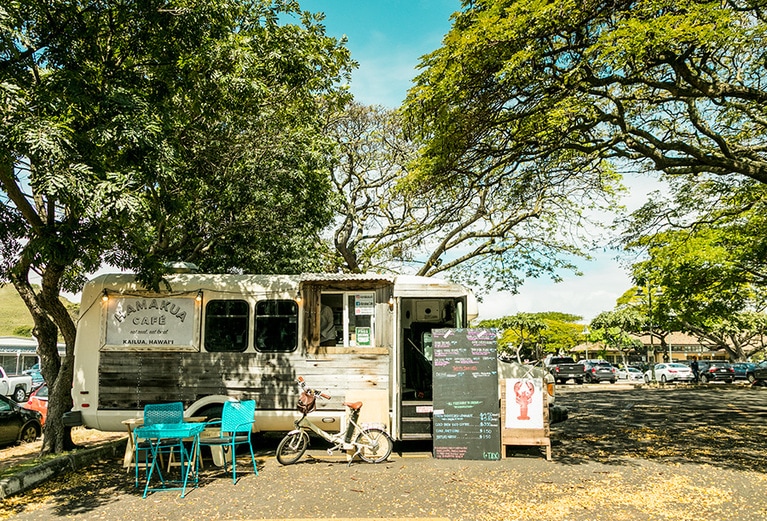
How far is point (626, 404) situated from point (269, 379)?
13844mm

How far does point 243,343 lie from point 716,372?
3586 cm

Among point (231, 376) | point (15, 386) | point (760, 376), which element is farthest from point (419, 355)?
point (760, 376)

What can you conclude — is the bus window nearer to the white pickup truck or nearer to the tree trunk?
the tree trunk

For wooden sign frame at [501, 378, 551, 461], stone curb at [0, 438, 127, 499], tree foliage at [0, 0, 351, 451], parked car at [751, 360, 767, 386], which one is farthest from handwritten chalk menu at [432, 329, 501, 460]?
parked car at [751, 360, 767, 386]

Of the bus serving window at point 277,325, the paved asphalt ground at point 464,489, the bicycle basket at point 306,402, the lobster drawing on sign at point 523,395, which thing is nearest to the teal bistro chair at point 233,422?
the paved asphalt ground at point 464,489

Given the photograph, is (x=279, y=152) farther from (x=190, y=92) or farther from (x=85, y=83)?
(x=85, y=83)

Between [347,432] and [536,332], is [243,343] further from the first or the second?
[536,332]

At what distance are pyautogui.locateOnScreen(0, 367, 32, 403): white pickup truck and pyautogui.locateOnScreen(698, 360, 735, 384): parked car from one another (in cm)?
3758

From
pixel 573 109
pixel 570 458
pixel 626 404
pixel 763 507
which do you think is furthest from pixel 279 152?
pixel 626 404

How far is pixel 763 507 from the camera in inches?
251

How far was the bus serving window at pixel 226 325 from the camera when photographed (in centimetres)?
1023

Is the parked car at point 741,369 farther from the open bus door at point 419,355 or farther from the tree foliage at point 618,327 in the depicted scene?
the open bus door at point 419,355

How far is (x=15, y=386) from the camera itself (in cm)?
2250

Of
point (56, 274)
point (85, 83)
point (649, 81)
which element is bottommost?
point (56, 274)
